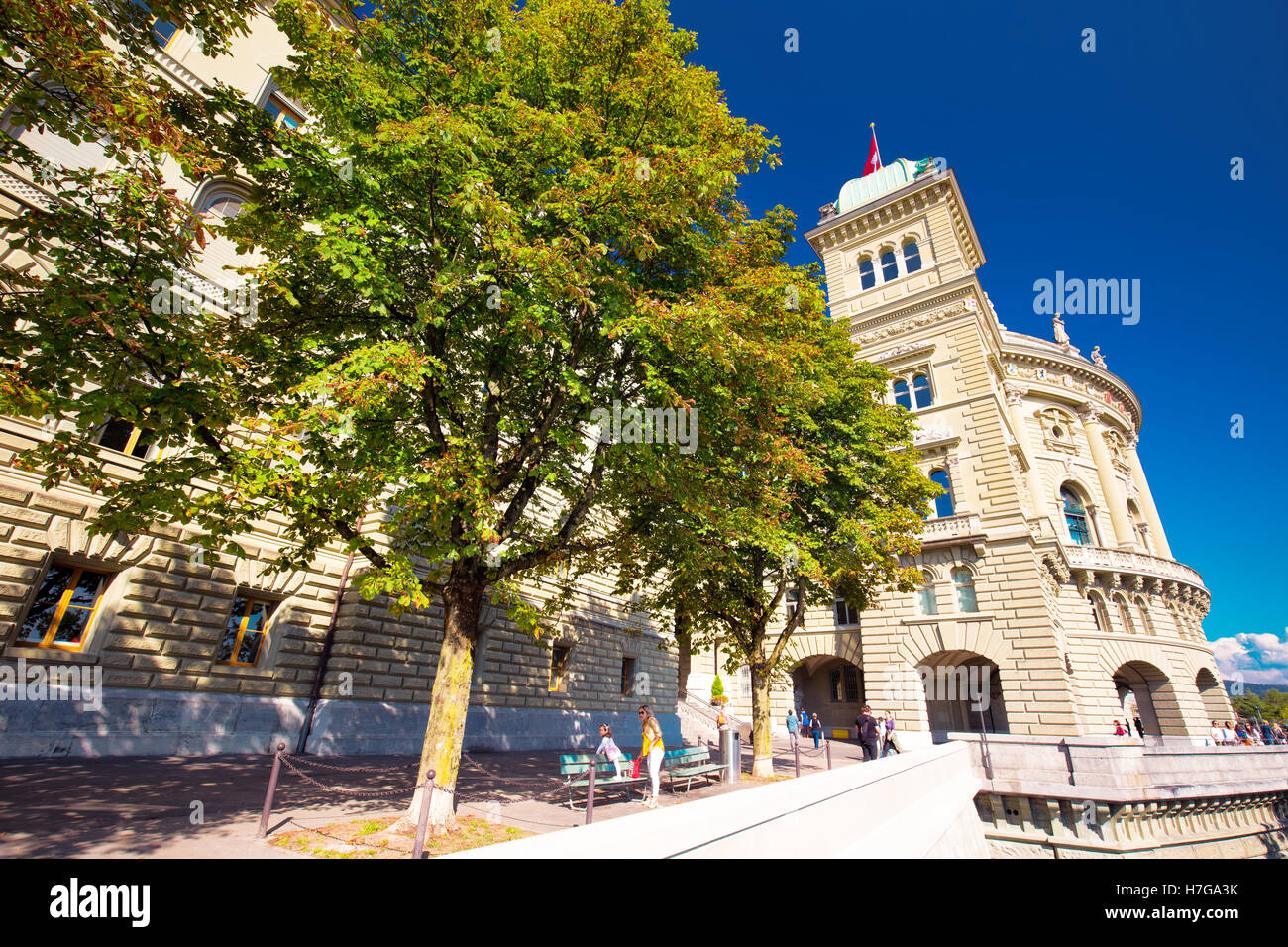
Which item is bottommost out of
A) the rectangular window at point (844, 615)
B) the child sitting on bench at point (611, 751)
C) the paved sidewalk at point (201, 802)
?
the paved sidewalk at point (201, 802)

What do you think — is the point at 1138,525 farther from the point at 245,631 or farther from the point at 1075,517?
the point at 245,631

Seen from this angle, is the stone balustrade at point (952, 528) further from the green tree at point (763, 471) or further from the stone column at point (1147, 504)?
the stone column at point (1147, 504)

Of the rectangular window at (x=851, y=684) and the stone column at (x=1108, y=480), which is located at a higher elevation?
the stone column at (x=1108, y=480)

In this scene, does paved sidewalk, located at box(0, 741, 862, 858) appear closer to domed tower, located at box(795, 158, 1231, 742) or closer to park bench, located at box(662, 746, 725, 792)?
park bench, located at box(662, 746, 725, 792)

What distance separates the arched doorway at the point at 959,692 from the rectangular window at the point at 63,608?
93.2 ft

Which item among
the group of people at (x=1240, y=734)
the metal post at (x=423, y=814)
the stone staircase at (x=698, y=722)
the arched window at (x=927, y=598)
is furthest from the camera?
the group of people at (x=1240, y=734)

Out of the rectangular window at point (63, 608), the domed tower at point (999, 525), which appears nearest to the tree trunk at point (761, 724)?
the domed tower at point (999, 525)

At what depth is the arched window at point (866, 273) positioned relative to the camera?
1314 inches

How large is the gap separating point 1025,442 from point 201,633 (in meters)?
41.6

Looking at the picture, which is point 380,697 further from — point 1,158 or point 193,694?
point 1,158

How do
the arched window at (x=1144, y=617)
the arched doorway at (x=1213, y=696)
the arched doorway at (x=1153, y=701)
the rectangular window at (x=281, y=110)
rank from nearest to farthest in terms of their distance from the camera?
1. the rectangular window at (x=281, y=110)
2. the arched doorway at (x=1153, y=701)
3. the arched window at (x=1144, y=617)
4. the arched doorway at (x=1213, y=696)

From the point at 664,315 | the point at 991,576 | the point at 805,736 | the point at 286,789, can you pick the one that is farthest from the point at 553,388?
the point at 805,736

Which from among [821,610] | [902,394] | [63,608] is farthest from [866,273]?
[63,608]

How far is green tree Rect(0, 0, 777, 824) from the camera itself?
6.51 metres
